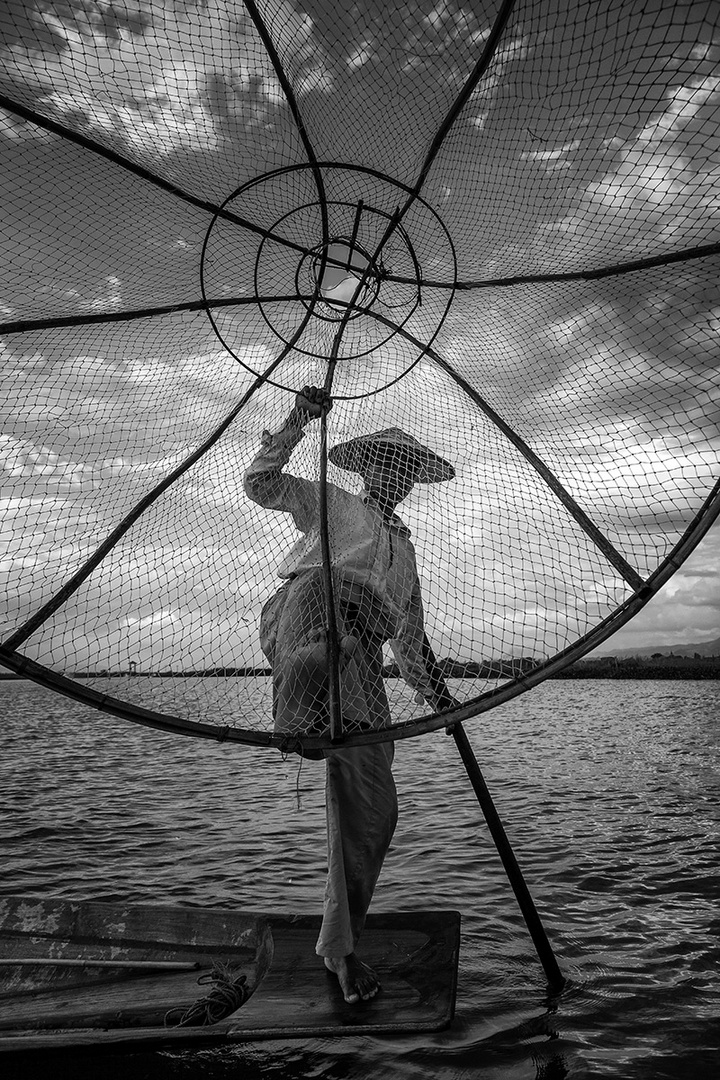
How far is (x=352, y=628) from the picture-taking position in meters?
2.96

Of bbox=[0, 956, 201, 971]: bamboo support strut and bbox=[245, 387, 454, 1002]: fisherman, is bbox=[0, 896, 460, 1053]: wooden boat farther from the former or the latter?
bbox=[245, 387, 454, 1002]: fisherman

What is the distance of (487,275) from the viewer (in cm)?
321

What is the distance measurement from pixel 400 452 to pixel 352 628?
2.41 ft

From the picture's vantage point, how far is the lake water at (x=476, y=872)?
3.08 m

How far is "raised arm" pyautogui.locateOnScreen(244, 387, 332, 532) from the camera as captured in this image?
3.01 metres

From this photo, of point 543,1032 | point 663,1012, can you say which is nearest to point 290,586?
point 543,1032

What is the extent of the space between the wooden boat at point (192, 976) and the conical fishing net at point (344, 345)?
1069 mm

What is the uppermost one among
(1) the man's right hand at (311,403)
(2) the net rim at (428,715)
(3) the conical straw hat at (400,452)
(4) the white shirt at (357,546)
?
(1) the man's right hand at (311,403)

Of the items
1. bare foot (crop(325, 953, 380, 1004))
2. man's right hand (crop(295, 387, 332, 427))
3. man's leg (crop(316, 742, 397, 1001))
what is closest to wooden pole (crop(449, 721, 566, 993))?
man's leg (crop(316, 742, 397, 1001))

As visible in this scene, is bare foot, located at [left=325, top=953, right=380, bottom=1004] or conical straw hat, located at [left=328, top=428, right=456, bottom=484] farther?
conical straw hat, located at [left=328, top=428, right=456, bottom=484]

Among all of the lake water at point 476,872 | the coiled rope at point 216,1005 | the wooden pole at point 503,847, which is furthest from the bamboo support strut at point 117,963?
the wooden pole at point 503,847

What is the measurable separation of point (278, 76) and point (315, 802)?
8.11 meters

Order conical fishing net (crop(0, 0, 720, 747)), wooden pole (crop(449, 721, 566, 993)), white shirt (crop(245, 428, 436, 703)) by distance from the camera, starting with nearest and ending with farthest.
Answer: conical fishing net (crop(0, 0, 720, 747)), white shirt (crop(245, 428, 436, 703)), wooden pole (crop(449, 721, 566, 993))

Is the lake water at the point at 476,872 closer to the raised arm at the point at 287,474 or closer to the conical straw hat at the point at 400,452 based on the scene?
the raised arm at the point at 287,474
